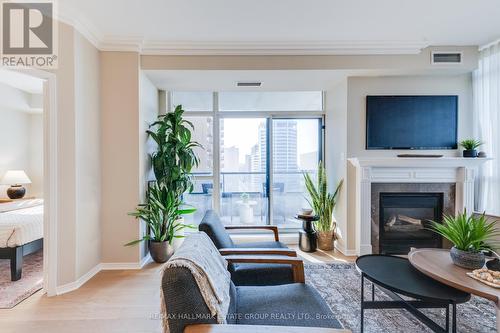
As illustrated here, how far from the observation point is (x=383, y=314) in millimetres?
2049

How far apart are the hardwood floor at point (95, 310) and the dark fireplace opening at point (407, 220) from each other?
2962mm

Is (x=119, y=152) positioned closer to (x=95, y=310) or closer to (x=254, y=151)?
(x=95, y=310)

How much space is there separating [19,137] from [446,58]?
7126 millimetres

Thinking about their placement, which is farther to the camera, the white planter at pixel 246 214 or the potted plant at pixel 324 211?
the white planter at pixel 246 214

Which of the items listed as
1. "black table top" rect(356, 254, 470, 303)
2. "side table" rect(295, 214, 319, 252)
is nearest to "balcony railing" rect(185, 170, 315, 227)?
"side table" rect(295, 214, 319, 252)

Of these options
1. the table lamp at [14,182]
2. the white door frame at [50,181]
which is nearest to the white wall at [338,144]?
the white door frame at [50,181]

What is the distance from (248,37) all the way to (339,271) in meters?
2.97

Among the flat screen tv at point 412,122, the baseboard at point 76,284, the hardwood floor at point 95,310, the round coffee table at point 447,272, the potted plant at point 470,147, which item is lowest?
the hardwood floor at point 95,310

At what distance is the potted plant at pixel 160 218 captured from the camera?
304cm

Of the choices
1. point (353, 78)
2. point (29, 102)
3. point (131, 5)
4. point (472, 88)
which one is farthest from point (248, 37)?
point (29, 102)

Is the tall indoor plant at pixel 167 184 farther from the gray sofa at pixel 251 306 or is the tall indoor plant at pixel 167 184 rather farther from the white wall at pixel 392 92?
the white wall at pixel 392 92

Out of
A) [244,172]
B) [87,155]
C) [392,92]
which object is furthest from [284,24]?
[87,155]

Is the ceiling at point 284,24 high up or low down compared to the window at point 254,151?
up

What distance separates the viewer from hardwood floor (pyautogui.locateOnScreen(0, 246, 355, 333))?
1940mm
